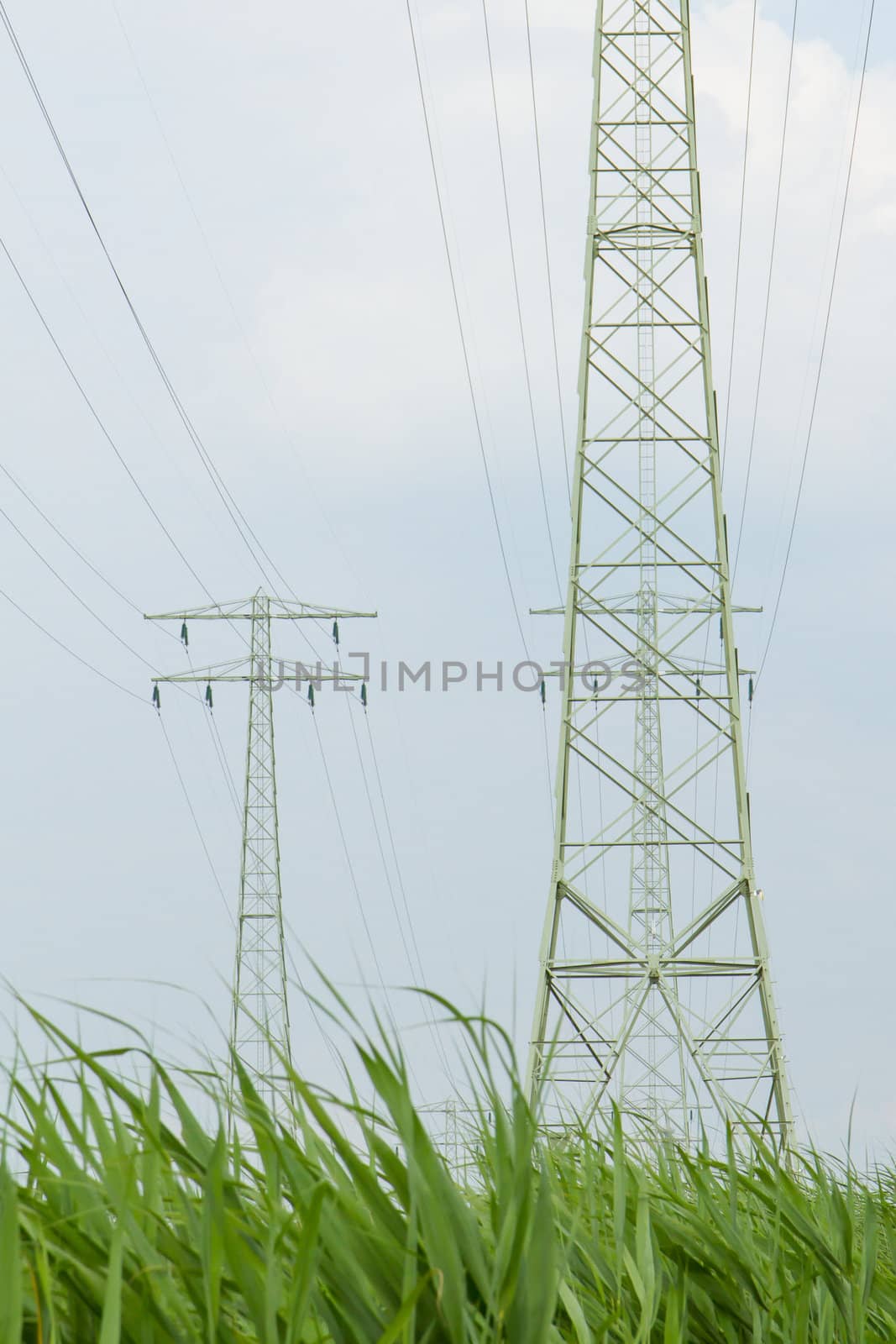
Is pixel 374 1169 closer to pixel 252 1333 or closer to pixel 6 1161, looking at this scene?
pixel 252 1333

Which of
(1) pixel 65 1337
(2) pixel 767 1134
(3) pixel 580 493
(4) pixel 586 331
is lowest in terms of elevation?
(1) pixel 65 1337

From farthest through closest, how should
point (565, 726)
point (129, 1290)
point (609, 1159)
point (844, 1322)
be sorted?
1. point (565, 726)
2. point (609, 1159)
3. point (844, 1322)
4. point (129, 1290)

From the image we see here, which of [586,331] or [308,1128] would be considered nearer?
[308,1128]

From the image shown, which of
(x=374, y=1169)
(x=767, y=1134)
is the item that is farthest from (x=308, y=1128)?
(x=767, y=1134)

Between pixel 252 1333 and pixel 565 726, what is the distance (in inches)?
600

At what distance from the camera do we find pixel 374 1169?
98.0 inches

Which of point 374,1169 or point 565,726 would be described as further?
point 565,726

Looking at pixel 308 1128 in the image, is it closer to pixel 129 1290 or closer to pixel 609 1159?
pixel 129 1290

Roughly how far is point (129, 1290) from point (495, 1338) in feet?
1.48

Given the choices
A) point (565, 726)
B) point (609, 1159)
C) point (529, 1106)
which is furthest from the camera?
point (565, 726)

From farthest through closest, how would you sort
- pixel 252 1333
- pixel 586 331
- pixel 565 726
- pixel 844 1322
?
pixel 586 331 → pixel 565 726 → pixel 844 1322 → pixel 252 1333

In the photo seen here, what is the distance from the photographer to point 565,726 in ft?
57.0

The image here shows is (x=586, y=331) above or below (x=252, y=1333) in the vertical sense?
above

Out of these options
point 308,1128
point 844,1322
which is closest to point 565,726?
point 844,1322
